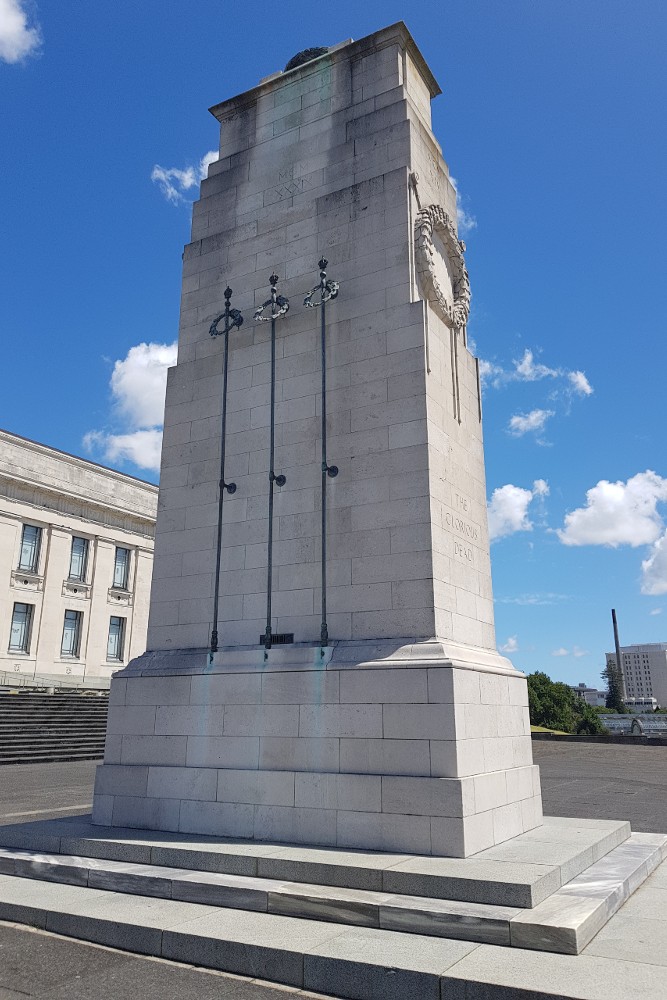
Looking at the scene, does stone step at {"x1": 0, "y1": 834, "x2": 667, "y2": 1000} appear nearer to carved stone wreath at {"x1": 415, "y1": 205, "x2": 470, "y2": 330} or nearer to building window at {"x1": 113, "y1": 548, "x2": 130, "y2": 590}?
carved stone wreath at {"x1": 415, "y1": 205, "x2": 470, "y2": 330}

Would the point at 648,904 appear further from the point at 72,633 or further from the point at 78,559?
the point at 78,559

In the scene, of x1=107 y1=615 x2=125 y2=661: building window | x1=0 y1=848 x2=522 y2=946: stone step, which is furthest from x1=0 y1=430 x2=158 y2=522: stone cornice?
x1=0 y1=848 x2=522 y2=946: stone step

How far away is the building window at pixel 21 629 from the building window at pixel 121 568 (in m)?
7.44

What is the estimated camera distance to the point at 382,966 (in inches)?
239

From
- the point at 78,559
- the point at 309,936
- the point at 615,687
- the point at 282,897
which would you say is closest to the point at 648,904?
the point at 309,936

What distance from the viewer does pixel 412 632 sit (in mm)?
10164

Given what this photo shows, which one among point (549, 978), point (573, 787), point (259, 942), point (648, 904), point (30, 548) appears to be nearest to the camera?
point (549, 978)

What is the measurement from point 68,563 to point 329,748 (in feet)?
148

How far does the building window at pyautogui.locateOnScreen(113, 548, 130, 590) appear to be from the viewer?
55.3 metres

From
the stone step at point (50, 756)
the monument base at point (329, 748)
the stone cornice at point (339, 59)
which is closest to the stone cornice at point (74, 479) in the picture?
the stone step at point (50, 756)

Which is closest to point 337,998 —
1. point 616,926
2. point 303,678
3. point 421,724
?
point 616,926

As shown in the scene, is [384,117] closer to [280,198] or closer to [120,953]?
[280,198]

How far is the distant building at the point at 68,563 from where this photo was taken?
48.1 meters

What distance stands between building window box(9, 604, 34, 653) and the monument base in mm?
40175
